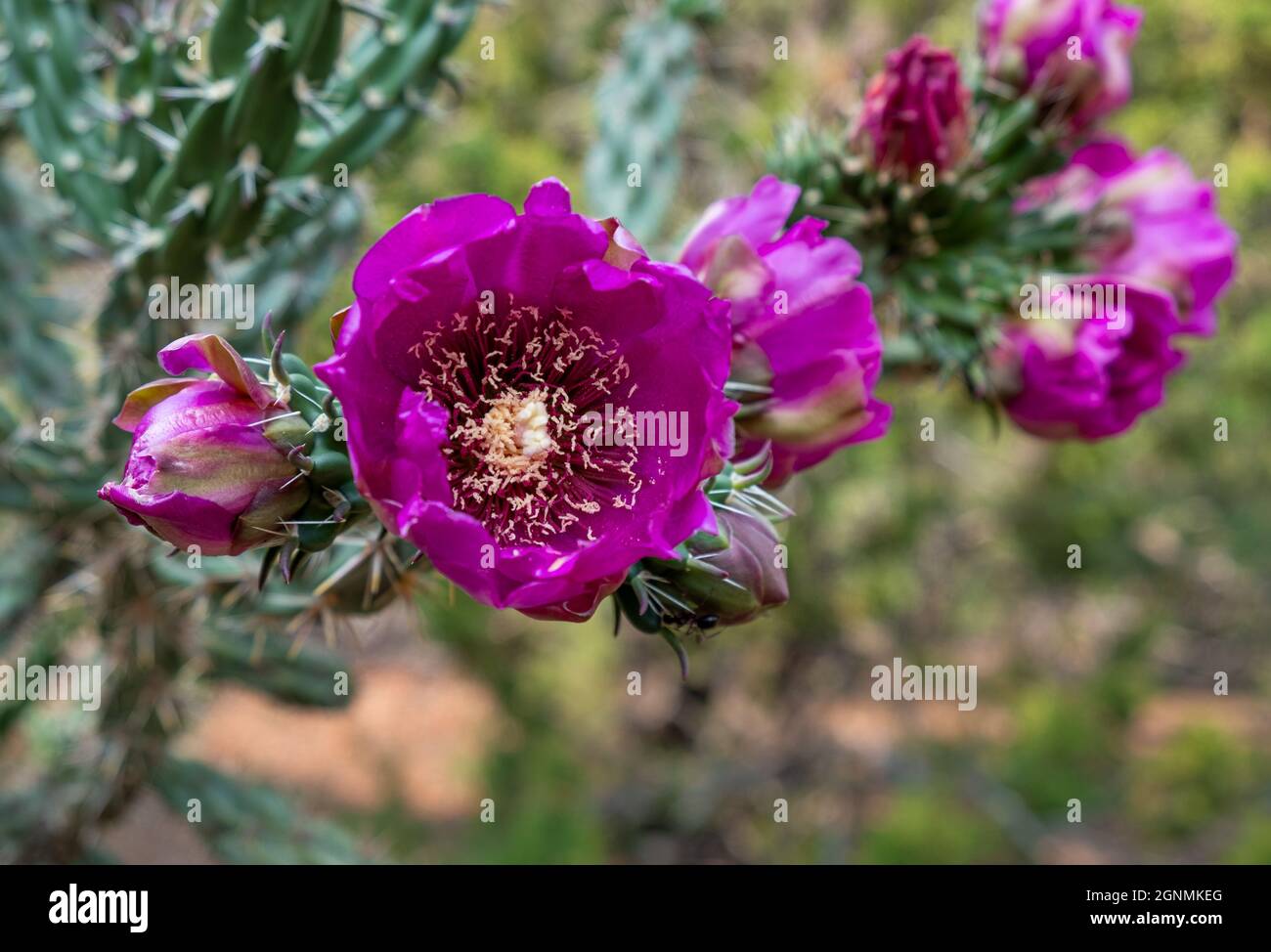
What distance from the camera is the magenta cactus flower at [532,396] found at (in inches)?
28.2

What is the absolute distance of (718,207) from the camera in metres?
1.02

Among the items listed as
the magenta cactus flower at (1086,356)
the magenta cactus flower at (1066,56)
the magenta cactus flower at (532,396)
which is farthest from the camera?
the magenta cactus flower at (1066,56)

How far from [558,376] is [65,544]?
1.10 meters

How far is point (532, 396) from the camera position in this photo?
0.84m

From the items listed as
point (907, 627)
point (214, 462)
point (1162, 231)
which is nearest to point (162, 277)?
point (214, 462)

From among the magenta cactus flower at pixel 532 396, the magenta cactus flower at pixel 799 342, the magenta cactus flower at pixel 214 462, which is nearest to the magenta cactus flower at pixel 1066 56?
the magenta cactus flower at pixel 799 342

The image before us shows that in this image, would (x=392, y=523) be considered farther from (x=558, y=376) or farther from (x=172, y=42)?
(x=172, y=42)

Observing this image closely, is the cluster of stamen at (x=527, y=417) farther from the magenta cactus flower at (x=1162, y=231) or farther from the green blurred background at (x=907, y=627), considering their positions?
the green blurred background at (x=907, y=627)

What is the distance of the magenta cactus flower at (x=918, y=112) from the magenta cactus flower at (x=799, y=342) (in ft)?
1.11

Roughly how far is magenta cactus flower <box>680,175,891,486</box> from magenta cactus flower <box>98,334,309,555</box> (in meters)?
0.37

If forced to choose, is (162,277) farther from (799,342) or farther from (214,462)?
(799,342)

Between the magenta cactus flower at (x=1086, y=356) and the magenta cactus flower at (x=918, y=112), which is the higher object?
the magenta cactus flower at (x=918, y=112)

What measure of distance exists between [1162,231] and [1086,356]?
214mm

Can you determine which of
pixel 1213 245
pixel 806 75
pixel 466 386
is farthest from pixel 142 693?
pixel 806 75
